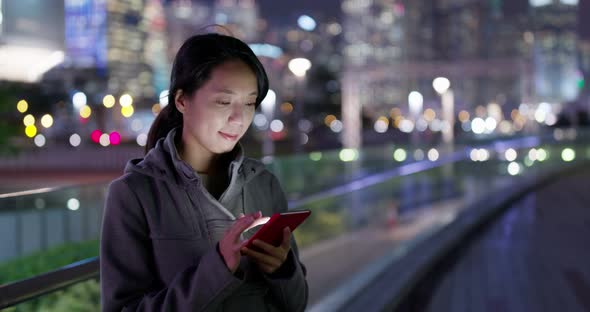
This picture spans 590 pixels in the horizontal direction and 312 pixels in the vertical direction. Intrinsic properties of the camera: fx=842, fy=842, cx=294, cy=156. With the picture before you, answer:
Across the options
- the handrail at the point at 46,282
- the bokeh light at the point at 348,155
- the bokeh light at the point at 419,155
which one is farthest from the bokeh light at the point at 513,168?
the handrail at the point at 46,282

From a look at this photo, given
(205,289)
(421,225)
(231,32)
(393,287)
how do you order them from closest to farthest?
(205,289)
(231,32)
(393,287)
(421,225)

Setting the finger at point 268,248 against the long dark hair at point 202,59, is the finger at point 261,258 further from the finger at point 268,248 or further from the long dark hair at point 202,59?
the long dark hair at point 202,59

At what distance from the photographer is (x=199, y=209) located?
5.39 feet

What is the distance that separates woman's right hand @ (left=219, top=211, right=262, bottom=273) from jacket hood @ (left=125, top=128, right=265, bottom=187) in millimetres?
194

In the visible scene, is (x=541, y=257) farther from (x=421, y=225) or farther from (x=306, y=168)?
(x=306, y=168)

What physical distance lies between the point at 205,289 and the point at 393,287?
5229 millimetres

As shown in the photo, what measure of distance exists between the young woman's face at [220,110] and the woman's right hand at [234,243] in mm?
266

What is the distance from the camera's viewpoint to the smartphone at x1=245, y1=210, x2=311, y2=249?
1492 millimetres

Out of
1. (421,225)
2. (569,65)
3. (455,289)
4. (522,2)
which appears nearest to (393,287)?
(455,289)

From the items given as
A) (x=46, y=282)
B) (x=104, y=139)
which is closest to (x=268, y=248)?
(x=46, y=282)

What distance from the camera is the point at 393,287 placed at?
6570 mm

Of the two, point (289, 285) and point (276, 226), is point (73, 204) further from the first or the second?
point (276, 226)

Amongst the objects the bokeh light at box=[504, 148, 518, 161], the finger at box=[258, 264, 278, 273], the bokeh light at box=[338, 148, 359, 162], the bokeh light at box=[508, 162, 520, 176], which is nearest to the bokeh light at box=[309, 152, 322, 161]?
the bokeh light at box=[338, 148, 359, 162]

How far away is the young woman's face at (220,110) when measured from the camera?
169 centimetres
